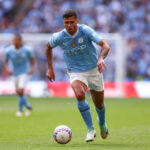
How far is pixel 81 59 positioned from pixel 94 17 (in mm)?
21759

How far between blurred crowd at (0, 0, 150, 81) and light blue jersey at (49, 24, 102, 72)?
65.4ft

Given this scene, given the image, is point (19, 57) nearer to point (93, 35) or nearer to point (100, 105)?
point (100, 105)

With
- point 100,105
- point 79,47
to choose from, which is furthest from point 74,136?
point 79,47

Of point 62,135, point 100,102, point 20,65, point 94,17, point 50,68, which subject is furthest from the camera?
point 94,17

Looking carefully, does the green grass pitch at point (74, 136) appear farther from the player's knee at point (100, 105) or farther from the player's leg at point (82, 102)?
the player's knee at point (100, 105)

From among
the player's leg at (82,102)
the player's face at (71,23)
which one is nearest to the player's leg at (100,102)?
the player's leg at (82,102)

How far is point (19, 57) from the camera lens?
15.5m

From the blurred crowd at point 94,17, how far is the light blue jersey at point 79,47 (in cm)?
1992

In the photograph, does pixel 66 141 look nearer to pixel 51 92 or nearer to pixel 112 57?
pixel 51 92

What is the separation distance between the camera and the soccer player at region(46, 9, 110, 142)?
8.02 m

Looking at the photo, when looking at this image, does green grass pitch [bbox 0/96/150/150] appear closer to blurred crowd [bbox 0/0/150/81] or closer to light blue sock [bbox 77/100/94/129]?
light blue sock [bbox 77/100/94/129]

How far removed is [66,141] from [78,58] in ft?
4.83

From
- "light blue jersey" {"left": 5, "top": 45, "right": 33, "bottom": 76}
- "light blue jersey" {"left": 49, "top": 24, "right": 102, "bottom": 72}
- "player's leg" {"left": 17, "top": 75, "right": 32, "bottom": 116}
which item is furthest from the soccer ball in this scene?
"light blue jersey" {"left": 5, "top": 45, "right": 33, "bottom": 76}

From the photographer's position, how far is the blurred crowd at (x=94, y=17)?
95.3ft
